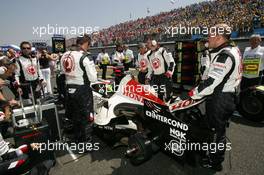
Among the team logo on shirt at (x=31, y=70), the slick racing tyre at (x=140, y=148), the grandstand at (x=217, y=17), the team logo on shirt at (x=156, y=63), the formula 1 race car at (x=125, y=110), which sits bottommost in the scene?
the slick racing tyre at (x=140, y=148)

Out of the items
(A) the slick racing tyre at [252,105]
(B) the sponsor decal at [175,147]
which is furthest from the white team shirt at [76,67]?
(A) the slick racing tyre at [252,105]

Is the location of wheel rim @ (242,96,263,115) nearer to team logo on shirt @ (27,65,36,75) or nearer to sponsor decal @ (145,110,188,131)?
sponsor decal @ (145,110,188,131)

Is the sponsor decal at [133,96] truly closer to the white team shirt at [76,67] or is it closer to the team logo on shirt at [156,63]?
the white team shirt at [76,67]

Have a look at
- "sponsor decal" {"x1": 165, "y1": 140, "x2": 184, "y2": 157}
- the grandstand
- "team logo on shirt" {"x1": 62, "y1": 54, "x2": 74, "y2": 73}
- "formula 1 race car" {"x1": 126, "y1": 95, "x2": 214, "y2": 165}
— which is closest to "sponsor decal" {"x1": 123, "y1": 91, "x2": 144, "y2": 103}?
"formula 1 race car" {"x1": 126, "y1": 95, "x2": 214, "y2": 165}

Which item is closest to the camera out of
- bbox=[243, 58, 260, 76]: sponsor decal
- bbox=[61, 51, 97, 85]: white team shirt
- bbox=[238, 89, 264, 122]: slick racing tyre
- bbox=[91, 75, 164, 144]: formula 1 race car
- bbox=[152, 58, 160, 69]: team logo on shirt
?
bbox=[91, 75, 164, 144]: formula 1 race car

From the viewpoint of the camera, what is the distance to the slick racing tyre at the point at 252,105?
15.3ft

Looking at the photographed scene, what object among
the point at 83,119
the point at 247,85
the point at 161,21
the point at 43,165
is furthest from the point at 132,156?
the point at 161,21

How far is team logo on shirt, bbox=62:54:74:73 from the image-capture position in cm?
370

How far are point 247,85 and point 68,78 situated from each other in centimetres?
430

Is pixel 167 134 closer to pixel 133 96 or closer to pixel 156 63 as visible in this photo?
pixel 133 96

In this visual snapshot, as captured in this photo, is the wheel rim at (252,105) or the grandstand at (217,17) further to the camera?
the grandstand at (217,17)

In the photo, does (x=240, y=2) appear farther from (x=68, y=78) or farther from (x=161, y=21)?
(x=68, y=78)

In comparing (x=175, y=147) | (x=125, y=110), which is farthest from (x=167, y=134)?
(x=125, y=110)

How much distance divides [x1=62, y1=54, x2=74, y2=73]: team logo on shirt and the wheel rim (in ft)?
12.7
